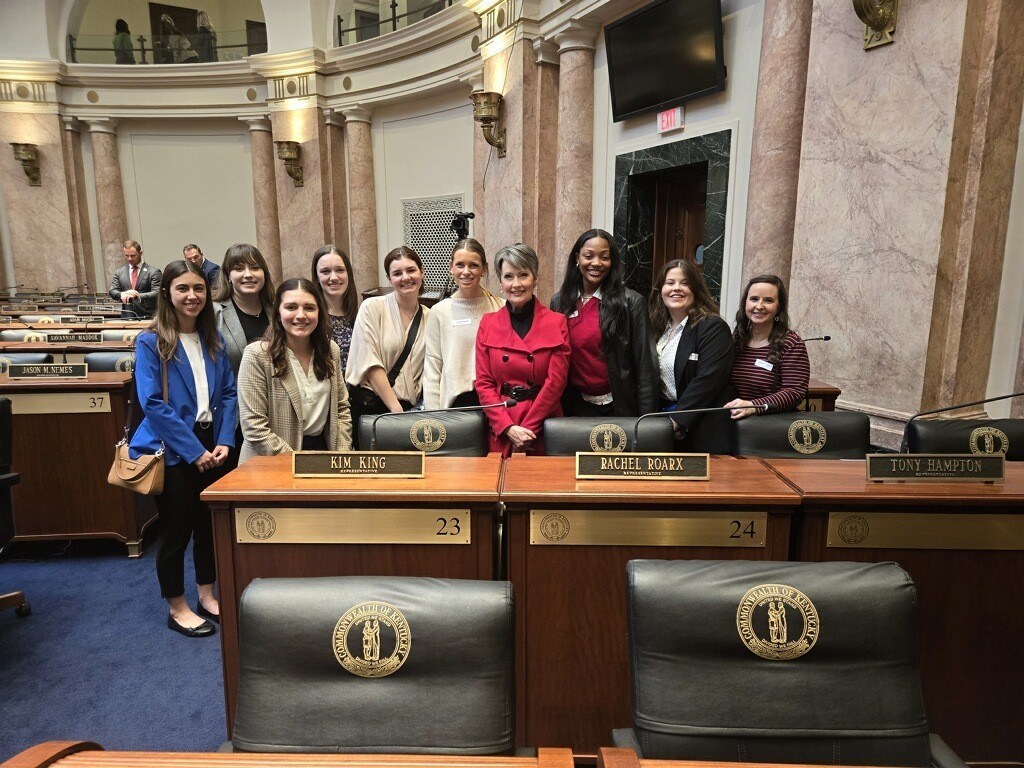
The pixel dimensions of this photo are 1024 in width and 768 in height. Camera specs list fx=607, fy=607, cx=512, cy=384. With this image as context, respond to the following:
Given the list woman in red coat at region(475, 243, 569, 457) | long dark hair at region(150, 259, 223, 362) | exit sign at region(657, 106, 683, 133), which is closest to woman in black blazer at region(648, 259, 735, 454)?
woman in red coat at region(475, 243, 569, 457)

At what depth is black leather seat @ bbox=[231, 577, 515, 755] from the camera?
1052 millimetres

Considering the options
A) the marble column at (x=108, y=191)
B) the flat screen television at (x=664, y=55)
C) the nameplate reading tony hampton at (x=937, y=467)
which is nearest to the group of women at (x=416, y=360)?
the nameplate reading tony hampton at (x=937, y=467)

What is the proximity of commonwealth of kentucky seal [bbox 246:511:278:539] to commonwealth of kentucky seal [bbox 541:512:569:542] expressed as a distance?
71cm

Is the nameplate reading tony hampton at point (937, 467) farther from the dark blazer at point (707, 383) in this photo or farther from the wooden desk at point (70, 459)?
the wooden desk at point (70, 459)

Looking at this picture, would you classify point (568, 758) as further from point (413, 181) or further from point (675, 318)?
point (413, 181)

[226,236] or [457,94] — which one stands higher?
[457,94]

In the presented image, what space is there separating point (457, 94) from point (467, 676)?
7851 mm

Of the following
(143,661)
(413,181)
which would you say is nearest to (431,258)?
(413,181)

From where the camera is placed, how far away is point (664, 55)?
4840 mm

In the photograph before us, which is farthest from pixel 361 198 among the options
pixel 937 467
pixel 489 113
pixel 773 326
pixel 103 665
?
pixel 937 467

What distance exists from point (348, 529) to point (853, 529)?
51.6 inches

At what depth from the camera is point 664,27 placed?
479 centimetres

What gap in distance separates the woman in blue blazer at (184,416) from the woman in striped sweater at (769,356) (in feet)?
6.77

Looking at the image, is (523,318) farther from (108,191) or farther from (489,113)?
(108,191)
